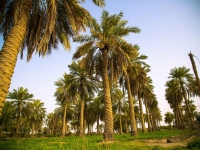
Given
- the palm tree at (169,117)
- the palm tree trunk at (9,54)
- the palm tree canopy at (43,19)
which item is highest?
the palm tree canopy at (43,19)

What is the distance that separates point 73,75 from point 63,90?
637 cm

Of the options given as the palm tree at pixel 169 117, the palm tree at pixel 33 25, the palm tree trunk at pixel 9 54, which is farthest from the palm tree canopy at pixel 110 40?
the palm tree at pixel 169 117

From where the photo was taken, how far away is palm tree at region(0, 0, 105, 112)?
6105mm

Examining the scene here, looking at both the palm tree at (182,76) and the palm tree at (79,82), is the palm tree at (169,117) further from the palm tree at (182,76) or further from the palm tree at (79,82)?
the palm tree at (79,82)

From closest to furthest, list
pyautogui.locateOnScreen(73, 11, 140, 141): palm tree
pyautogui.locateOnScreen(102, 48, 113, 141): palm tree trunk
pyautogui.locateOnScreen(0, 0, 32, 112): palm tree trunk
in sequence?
pyautogui.locateOnScreen(0, 0, 32, 112): palm tree trunk, pyautogui.locateOnScreen(102, 48, 113, 141): palm tree trunk, pyautogui.locateOnScreen(73, 11, 140, 141): palm tree

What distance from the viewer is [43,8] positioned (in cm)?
934

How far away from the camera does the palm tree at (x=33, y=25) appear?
611 cm

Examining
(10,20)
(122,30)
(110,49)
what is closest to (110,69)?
(110,49)

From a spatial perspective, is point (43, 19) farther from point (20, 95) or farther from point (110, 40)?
point (20, 95)

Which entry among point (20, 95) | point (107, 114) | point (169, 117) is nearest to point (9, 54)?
point (107, 114)

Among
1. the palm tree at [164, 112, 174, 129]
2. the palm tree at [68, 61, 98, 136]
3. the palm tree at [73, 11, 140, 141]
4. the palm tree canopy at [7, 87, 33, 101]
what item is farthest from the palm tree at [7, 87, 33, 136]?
the palm tree at [164, 112, 174, 129]

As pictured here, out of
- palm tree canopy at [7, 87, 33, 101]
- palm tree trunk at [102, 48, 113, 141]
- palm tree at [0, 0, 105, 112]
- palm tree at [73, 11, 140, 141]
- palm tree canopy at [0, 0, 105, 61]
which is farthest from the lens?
palm tree canopy at [7, 87, 33, 101]

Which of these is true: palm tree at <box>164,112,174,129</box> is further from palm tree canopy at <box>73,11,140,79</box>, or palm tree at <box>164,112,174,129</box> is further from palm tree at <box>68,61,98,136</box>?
palm tree canopy at <box>73,11,140,79</box>

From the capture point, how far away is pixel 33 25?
971 centimetres
